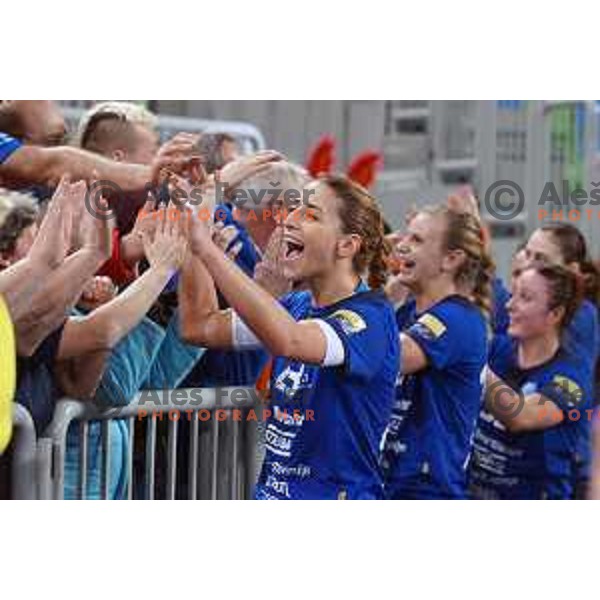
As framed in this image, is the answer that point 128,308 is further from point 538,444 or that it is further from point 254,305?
point 538,444

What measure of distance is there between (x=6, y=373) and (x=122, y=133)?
66 cm

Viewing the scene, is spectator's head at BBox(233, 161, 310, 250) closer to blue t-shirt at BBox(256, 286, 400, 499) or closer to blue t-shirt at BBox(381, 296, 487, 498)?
A: blue t-shirt at BBox(256, 286, 400, 499)

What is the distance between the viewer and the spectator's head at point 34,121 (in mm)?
4020

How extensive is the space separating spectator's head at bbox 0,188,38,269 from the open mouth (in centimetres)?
61

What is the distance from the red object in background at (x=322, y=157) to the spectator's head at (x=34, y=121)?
1.97 feet

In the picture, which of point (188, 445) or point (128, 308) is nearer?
point (128, 308)

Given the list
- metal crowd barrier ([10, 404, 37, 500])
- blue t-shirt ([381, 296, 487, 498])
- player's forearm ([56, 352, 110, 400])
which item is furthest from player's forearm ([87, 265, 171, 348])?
blue t-shirt ([381, 296, 487, 498])

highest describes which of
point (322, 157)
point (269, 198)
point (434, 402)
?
point (322, 157)

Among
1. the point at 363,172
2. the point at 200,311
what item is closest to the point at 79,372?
the point at 200,311

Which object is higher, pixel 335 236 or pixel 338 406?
pixel 335 236

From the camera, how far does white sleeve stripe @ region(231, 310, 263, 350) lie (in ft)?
13.2

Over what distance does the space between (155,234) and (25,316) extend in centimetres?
37

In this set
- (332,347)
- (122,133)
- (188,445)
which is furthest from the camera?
(188,445)

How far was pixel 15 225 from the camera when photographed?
399cm
